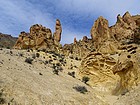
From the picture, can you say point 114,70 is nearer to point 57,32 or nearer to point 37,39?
point 37,39

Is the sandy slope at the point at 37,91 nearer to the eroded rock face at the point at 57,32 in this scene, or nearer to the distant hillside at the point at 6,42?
the eroded rock face at the point at 57,32

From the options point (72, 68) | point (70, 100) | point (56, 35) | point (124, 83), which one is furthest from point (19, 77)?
point (56, 35)

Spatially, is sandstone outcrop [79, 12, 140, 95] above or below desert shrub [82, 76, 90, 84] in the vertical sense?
above

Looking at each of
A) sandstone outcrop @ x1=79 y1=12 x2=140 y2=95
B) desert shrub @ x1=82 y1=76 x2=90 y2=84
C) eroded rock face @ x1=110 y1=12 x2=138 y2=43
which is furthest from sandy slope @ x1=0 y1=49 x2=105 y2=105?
eroded rock face @ x1=110 y1=12 x2=138 y2=43

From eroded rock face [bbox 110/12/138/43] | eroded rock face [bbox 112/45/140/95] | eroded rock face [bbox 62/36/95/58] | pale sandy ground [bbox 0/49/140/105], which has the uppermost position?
eroded rock face [bbox 110/12/138/43]

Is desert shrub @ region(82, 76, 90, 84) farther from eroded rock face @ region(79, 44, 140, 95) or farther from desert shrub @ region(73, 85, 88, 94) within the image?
desert shrub @ region(73, 85, 88, 94)

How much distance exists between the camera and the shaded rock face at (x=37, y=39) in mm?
51688

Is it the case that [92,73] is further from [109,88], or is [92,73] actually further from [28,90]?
[28,90]

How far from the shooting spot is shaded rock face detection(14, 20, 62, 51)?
170ft

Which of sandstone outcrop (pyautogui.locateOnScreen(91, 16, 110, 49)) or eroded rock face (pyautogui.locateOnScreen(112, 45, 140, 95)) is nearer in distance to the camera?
eroded rock face (pyautogui.locateOnScreen(112, 45, 140, 95))

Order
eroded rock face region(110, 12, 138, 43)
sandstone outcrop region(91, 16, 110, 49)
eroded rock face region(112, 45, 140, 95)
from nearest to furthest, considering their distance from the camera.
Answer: eroded rock face region(112, 45, 140, 95)
eroded rock face region(110, 12, 138, 43)
sandstone outcrop region(91, 16, 110, 49)

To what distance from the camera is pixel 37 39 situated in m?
52.1

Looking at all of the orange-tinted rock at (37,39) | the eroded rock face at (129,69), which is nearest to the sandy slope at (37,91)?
the eroded rock face at (129,69)

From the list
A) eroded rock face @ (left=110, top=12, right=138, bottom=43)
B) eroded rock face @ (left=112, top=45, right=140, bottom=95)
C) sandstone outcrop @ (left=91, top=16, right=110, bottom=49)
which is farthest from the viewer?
sandstone outcrop @ (left=91, top=16, right=110, bottom=49)
